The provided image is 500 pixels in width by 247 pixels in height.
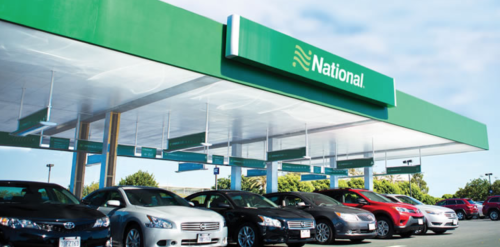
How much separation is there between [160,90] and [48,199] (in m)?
6.54

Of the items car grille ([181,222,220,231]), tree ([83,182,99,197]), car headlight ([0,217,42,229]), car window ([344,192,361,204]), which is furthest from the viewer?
tree ([83,182,99,197])

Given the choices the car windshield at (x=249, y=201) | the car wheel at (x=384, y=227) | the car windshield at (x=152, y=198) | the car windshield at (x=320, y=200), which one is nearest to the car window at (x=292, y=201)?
the car windshield at (x=320, y=200)

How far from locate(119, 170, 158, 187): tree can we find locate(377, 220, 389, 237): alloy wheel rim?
126ft

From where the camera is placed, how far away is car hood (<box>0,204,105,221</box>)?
6312mm

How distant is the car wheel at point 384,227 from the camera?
42.8 feet

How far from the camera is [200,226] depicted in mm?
8047

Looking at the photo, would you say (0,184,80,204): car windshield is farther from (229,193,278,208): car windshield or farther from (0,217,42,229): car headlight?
(229,193,278,208): car windshield

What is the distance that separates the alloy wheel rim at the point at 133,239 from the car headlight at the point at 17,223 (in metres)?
2.05

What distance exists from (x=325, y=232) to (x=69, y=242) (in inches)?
264

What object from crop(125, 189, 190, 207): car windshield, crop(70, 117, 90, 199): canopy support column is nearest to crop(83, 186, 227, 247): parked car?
crop(125, 189, 190, 207): car windshield

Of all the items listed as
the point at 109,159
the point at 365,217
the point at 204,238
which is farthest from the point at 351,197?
the point at 109,159

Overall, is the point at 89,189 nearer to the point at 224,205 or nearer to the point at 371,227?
the point at 224,205

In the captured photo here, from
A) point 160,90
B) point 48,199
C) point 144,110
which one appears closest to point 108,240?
point 48,199

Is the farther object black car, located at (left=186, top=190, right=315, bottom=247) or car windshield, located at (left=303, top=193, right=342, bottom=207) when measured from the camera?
car windshield, located at (left=303, top=193, right=342, bottom=207)
